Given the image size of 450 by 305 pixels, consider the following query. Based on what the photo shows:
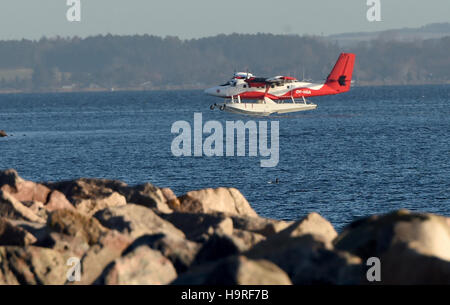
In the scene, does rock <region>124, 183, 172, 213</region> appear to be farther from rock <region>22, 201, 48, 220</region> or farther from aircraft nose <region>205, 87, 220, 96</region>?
aircraft nose <region>205, 87, 220, 96</region>

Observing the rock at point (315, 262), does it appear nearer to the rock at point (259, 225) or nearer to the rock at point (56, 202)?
the rock at point (259, 225)

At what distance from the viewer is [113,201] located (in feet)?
67.2

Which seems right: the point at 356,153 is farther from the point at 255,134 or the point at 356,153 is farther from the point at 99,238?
the point at 99,238

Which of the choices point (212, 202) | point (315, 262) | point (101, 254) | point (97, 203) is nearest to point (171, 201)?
point (212, 202)

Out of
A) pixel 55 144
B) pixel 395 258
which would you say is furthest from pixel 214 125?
pixel 395 258

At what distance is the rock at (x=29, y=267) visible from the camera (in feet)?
49.9

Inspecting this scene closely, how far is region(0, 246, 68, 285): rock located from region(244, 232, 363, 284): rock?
3.75 meters

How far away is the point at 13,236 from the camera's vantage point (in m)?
16.7

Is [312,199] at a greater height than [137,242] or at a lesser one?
lesser

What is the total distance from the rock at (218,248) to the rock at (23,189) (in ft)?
25.8

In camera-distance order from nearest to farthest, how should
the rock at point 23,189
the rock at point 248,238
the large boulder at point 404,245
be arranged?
the large boulder at point 404,245, the rock at point 248,238, the rock at point 23,189

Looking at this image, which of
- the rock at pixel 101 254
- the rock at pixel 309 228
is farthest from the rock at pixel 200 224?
the rock at pixel 101 254

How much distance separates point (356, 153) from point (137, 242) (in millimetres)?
59632
